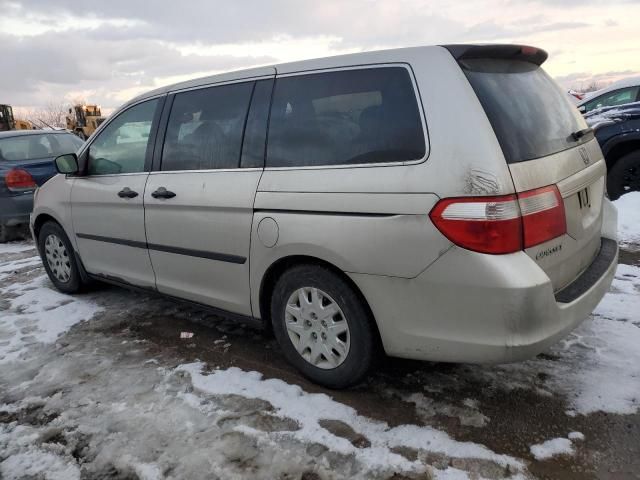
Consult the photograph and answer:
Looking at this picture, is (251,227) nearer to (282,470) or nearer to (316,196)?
(316,196)

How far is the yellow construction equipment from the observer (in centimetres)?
2409

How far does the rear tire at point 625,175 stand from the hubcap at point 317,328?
5484 mm

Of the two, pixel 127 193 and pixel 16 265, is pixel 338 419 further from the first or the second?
pixel 16 265

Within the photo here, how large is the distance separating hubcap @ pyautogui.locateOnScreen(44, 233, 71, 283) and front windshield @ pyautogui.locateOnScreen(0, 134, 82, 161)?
3241 mm

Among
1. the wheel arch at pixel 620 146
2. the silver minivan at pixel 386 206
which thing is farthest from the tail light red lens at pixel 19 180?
the wheel arch at pixel 620 146

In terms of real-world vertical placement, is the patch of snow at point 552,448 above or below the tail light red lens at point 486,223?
below

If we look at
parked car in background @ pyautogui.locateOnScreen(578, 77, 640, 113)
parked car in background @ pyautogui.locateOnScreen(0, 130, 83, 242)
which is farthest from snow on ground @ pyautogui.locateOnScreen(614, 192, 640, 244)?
parked car in background @ pyautogui.locateOnScreen(0, 130, 83, 242)

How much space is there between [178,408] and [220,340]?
91cm

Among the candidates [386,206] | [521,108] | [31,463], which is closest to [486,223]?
[386,206]

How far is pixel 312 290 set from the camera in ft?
9.15

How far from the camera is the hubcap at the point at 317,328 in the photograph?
2.75 m

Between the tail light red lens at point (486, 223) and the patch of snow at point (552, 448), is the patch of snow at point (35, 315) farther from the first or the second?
the patch of snow at point (552, 448)

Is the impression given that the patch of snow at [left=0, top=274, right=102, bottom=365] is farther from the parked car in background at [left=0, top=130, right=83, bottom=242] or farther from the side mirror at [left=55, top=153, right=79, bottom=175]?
the parked car in background at [left=0, top=130, right=83, bottom=242]

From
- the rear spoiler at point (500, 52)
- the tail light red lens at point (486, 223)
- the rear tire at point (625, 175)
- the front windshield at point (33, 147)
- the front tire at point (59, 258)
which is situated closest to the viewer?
the tail light red lens at point (486, 223)
